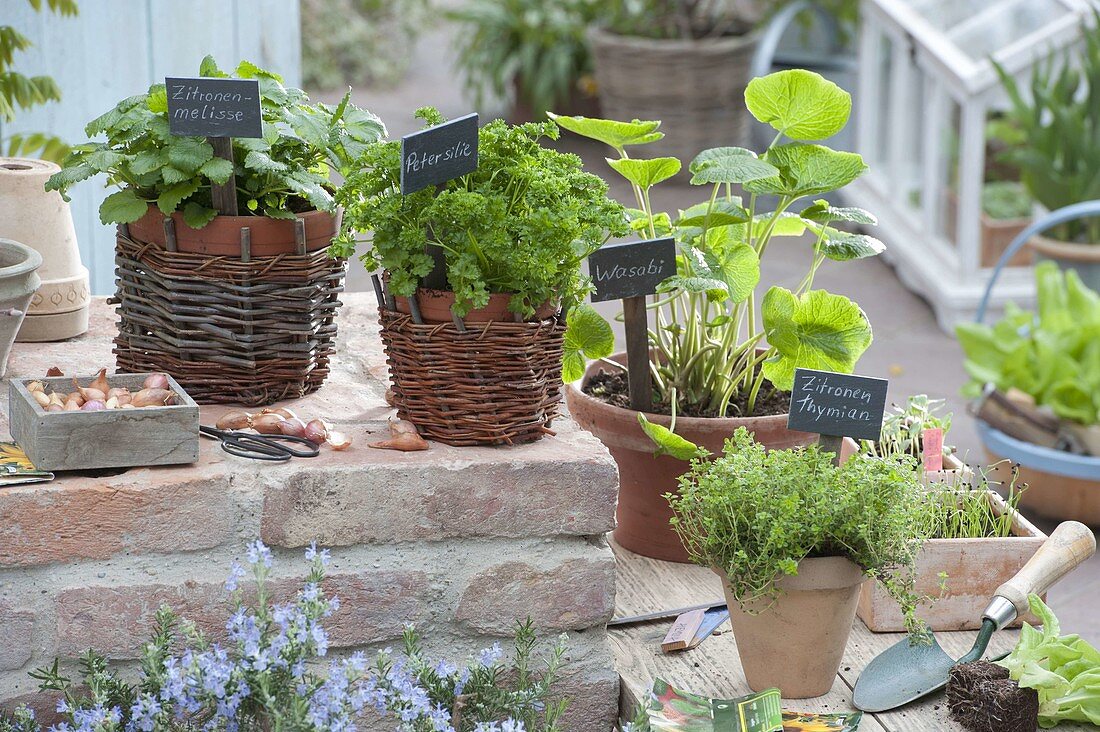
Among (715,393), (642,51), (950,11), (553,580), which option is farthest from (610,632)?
(642,51)

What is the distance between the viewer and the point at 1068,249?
13.9ft

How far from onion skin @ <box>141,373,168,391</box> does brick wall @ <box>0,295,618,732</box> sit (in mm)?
89

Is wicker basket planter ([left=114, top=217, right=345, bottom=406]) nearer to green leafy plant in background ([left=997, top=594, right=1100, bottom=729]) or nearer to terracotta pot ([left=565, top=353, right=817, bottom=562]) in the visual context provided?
terracotta pot ([left=565, top=353, right=817, bottom=562])

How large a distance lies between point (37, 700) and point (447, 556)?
1.62 ft

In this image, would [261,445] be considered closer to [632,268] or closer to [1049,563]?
[632,268]

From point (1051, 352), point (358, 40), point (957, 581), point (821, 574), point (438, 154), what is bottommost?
point (1051, 352)

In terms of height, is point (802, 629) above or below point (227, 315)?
below

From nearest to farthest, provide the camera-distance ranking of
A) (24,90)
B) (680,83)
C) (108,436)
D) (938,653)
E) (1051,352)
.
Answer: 1. (108,436)
2. (938,653)
3. (24,90)
4. (1051,352)
5. (680,83)

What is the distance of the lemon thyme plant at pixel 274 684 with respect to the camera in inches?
52.1

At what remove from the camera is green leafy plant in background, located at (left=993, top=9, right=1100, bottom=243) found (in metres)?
4.31

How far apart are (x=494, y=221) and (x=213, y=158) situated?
1.20ft

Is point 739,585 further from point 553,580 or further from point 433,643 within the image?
point 433,643

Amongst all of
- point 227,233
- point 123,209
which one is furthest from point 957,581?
point 123,209

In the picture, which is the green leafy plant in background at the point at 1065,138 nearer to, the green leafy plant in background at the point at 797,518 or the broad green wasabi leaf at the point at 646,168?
the broad green wasabi leaf at the point at 646,168
